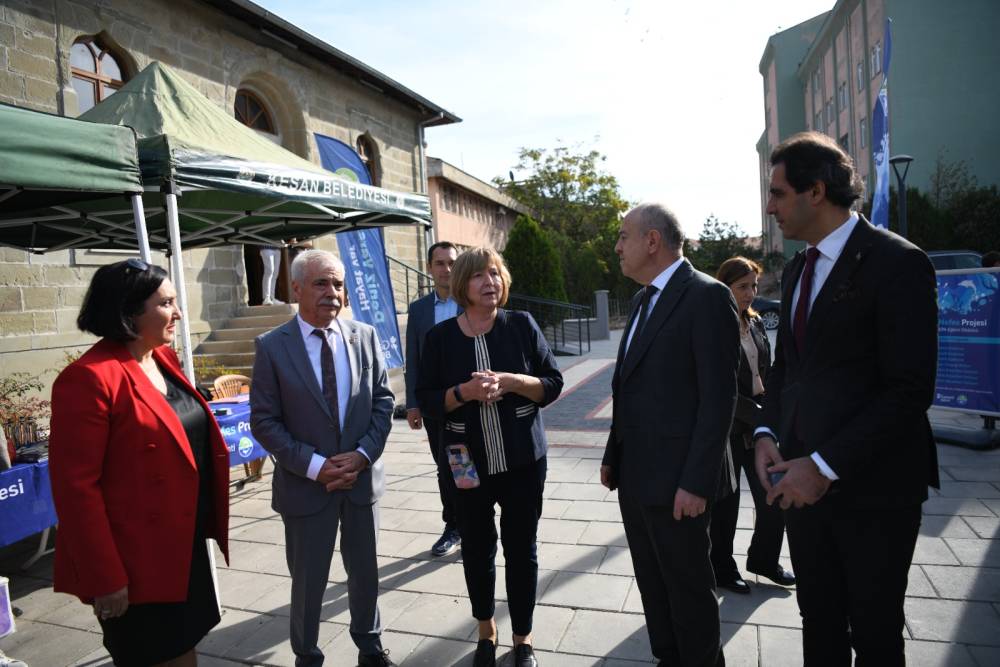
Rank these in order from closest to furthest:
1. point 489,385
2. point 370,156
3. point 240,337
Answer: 1. point 489,385
2. point 240,337
3. point 370,156

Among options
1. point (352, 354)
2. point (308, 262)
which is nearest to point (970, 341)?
point (352, 354)

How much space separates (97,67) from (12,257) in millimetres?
3086

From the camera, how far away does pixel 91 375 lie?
6.65ft

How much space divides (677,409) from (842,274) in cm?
70

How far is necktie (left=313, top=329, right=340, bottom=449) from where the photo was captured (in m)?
2.83

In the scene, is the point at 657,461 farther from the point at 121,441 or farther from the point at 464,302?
the point at 121,441

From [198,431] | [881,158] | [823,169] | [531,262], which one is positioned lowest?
[198,431]

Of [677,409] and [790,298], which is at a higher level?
[790,298]

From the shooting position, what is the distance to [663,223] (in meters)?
2.38

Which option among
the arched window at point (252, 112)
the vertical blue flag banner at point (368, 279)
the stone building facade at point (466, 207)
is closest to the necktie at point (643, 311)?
the vertical blue flag banner at point (368, 279)

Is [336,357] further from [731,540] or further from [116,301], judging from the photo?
[731,540]

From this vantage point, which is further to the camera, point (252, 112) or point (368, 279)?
point (252, 112)

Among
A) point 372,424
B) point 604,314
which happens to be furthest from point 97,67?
point 604,314

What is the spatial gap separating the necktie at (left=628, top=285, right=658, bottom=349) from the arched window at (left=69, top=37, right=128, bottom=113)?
912 cm
